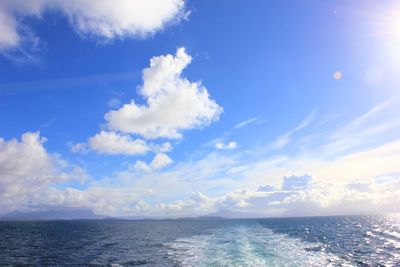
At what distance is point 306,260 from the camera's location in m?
49.2

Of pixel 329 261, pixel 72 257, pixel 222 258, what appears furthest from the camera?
pixel 72 257

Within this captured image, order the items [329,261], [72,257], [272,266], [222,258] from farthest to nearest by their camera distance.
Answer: [72,257] → [222,258] → [329,261] → [272,266]

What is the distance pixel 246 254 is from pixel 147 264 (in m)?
15.8

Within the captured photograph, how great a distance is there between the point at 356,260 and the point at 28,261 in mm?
48808

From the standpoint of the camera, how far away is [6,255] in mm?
58562

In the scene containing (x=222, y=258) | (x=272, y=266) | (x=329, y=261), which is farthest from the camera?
(x=222, y=258)

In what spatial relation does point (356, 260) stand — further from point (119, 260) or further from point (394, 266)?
point (119, 260)

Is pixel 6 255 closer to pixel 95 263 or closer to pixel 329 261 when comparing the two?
pixel 95 263

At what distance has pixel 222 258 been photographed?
5184 centimetres

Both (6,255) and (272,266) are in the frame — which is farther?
(6,255)

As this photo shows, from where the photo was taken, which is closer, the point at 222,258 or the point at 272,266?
the point at 272,266

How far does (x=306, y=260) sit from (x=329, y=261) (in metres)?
3.11

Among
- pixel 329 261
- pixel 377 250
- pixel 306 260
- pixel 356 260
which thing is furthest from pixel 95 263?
pixel 377 250

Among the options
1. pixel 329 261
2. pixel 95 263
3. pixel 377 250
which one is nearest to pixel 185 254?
pixel 95 263
